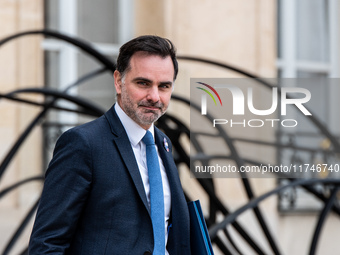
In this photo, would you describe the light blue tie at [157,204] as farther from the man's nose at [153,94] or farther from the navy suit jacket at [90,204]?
the man's nose at [153,94]

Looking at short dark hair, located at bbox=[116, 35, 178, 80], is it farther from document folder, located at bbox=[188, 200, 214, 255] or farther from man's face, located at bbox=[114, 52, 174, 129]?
document folder, located at bbox=[188, 200, 214, 255]

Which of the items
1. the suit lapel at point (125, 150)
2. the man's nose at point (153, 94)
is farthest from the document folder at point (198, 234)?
the man's nose at point (153, 94)

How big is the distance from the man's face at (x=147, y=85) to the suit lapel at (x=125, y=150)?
0.17ft

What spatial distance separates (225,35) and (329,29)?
2.38 metres

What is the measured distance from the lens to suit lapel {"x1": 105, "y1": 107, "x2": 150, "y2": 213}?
4.92 ft

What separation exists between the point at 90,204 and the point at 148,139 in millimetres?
218

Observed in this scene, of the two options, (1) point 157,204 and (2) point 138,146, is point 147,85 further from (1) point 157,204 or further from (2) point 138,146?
(1) point 157,204

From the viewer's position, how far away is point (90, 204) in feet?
4.84

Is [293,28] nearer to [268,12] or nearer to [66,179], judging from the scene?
[268,12]

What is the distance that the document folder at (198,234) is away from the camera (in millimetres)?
1598

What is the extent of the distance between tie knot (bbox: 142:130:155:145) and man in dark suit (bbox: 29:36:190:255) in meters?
0.03

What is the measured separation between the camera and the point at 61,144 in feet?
4.95

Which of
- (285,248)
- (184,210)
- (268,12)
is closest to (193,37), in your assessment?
(268,12)

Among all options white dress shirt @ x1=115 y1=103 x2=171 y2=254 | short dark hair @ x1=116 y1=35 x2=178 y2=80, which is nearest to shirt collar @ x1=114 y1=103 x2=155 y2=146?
white dress shirt @ x1=115 y1=103 x2=171 y2=254
